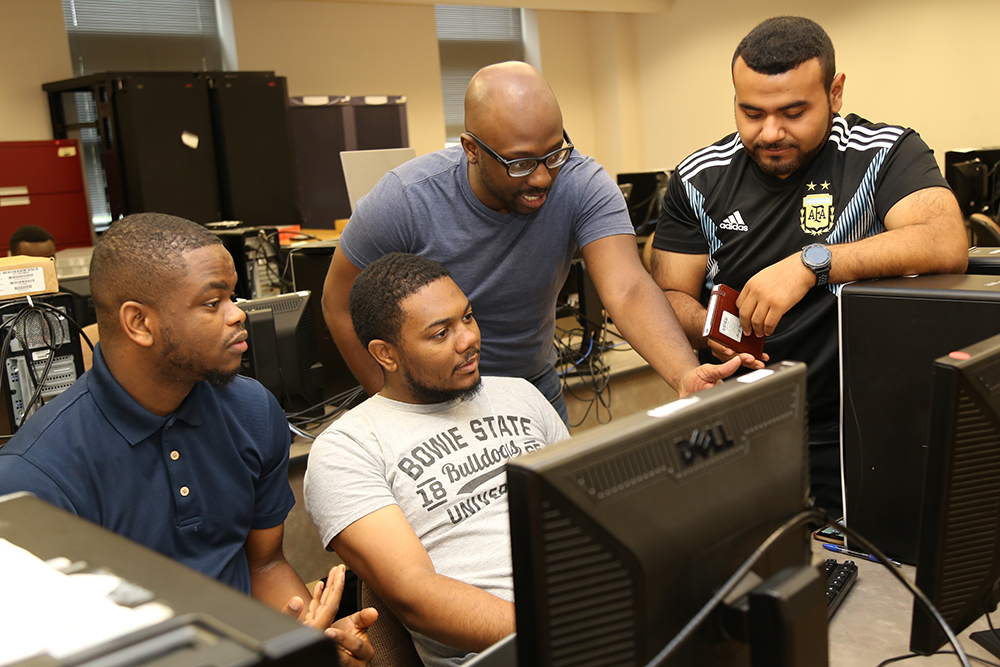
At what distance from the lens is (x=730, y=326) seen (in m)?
1.42

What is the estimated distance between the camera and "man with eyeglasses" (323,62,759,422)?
1474 millimetres

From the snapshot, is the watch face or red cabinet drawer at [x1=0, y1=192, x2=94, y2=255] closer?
the watch face

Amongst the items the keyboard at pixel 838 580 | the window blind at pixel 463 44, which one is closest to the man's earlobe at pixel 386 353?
the keyboard at pixel 838 580

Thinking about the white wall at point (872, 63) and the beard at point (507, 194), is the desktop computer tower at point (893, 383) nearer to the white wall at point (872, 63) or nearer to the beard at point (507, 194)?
the beard at point (507, 194)

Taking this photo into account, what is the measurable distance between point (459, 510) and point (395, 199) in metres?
0.64

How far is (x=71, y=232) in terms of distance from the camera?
5637 mm

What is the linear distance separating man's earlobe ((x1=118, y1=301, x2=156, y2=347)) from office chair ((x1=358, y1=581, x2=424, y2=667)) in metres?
0.53

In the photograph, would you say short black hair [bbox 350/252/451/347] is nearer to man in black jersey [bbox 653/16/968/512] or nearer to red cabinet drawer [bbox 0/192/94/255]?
man in black jersey [bbox 653/16/968/512]

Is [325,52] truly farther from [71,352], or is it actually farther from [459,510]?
[459,510]

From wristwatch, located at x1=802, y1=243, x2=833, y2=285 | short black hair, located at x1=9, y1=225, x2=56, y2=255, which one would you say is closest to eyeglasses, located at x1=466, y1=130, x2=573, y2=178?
wristwatch, located at x1=802, y1=243, x2=833, y2=285

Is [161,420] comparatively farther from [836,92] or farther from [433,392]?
[836,92]

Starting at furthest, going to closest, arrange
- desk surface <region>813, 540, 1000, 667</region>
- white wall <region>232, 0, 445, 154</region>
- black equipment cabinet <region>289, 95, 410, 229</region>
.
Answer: white wall <region>232, 0, 445, 154</region> → black equipment cabinet <region>289, 95, 410, 229</region> → desk surface <region>813, 540, 1000, 667</region>

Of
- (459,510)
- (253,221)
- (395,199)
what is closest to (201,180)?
(253,221)

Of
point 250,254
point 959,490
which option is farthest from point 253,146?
point 959,490
